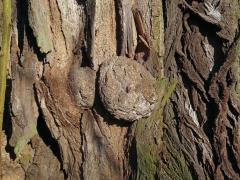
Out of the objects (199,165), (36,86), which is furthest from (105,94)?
(199,165)

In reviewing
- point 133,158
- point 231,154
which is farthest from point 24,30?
point 231,154

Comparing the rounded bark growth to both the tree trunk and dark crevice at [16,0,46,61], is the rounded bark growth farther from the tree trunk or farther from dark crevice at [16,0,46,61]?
dark crevice at [16,0,46,61]

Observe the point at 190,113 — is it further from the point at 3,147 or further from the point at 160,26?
the point at 3,147

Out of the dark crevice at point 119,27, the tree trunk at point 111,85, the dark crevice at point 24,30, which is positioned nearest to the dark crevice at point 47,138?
the tree trunk at point 111,85

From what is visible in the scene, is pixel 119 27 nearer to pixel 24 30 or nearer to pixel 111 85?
pixel 111 85

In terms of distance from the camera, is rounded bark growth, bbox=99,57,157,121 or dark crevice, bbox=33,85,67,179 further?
dark crevice, bbox=33,85,67,179

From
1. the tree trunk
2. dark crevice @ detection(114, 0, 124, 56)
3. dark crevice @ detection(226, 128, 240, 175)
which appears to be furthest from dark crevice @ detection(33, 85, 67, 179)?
dark crevice @ detection(226, 128, 240, 175)
